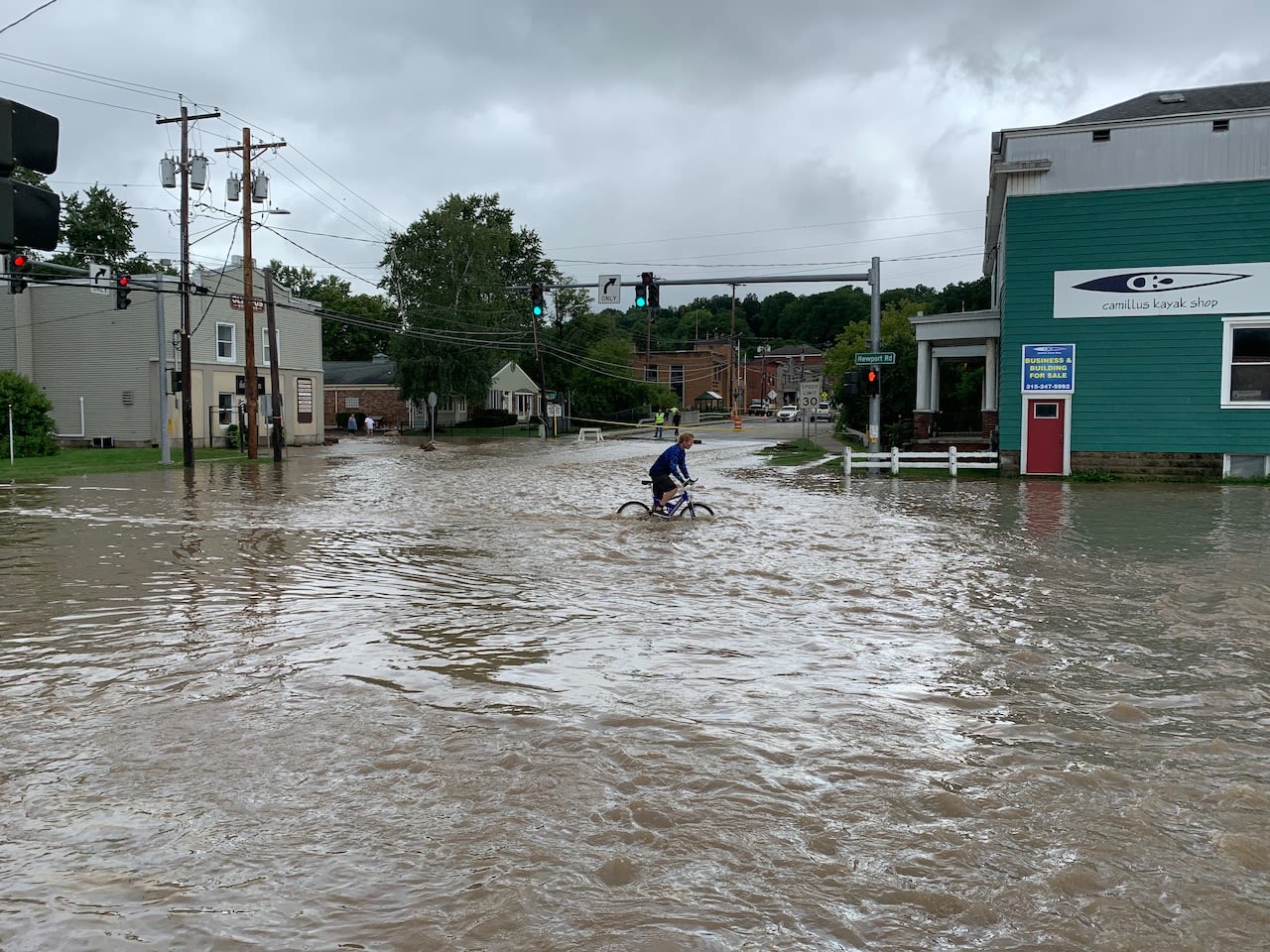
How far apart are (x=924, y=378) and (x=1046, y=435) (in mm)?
7356

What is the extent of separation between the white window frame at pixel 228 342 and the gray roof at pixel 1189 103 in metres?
34.8

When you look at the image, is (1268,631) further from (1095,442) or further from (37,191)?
(1095,442)

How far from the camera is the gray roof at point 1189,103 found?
88.5ft

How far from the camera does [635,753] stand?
20.1ft

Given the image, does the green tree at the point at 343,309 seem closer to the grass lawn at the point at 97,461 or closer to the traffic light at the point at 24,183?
the grass lawn at the point at 97,461

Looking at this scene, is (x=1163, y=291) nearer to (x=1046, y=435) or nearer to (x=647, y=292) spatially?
(x=1046, y=435)

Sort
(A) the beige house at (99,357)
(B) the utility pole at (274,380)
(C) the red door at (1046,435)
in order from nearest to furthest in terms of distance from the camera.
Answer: (C) the red door at (1046,435), (B) the utility pole at (274,380), (A) the beige house at (99,357)

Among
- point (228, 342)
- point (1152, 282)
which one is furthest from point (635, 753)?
point (228, 342)

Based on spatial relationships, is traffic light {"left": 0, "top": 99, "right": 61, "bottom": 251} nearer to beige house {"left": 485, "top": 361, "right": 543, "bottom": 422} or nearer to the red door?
the red door

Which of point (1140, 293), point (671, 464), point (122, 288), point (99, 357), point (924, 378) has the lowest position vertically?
point (671, 464)

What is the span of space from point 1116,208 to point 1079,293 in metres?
2.32

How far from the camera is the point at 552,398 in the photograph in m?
83.1

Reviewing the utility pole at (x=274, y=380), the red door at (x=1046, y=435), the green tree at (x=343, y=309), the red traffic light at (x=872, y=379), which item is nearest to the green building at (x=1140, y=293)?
the red door at (x=1046, y=435)

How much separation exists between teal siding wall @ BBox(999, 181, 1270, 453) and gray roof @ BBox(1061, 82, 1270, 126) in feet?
7.68
